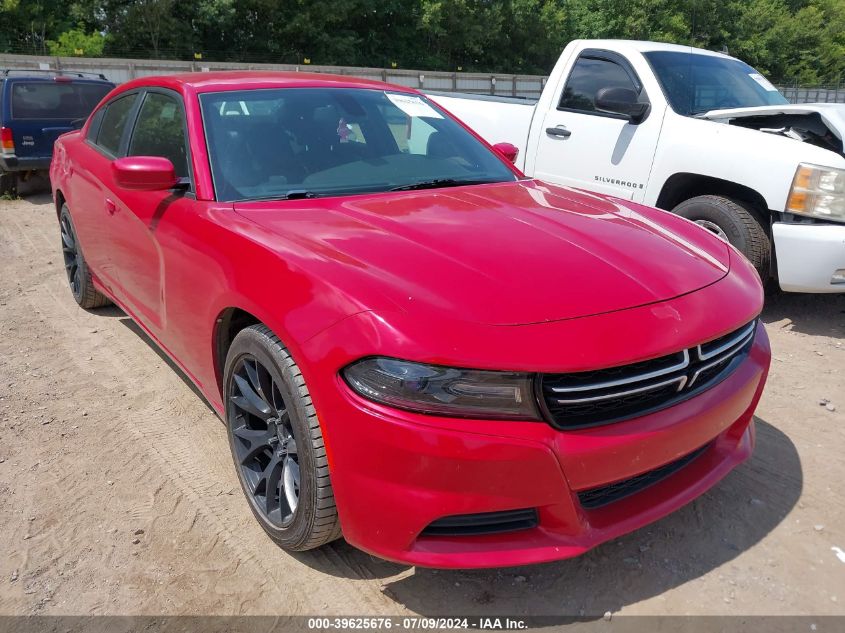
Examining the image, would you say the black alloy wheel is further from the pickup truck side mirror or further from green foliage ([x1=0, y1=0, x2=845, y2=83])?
green foliage ([x1=0, y1=0, x2=845, y2=83])

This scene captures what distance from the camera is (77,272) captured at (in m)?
4.94

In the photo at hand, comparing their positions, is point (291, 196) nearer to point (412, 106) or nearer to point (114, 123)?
point (412, 106)

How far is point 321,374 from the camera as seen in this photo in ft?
6.64

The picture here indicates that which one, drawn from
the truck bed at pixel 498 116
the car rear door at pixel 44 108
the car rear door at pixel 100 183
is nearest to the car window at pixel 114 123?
the car rear door at pixel 100 183

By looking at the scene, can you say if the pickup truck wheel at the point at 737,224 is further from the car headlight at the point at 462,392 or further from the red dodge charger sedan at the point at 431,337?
the car headlight at the point at 462,392

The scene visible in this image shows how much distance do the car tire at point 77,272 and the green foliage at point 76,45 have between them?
2784cm

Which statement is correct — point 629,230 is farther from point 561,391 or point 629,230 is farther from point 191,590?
point 191,590

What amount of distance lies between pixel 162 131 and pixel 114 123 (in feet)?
3.03

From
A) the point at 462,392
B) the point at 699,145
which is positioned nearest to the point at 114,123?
the point at 462,392

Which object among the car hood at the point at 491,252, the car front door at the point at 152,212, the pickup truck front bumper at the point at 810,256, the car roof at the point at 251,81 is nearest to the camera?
the car hood at the point at 491,252

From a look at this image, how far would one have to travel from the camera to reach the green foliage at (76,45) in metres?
28.7

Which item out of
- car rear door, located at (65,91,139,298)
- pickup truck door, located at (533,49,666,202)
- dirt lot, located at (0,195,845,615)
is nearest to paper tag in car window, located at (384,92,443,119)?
car rear door, located at (65,91,139,298)

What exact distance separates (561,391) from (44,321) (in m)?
4.19

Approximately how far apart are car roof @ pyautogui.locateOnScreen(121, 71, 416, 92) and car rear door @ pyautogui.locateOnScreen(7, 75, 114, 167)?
22.4 ft
